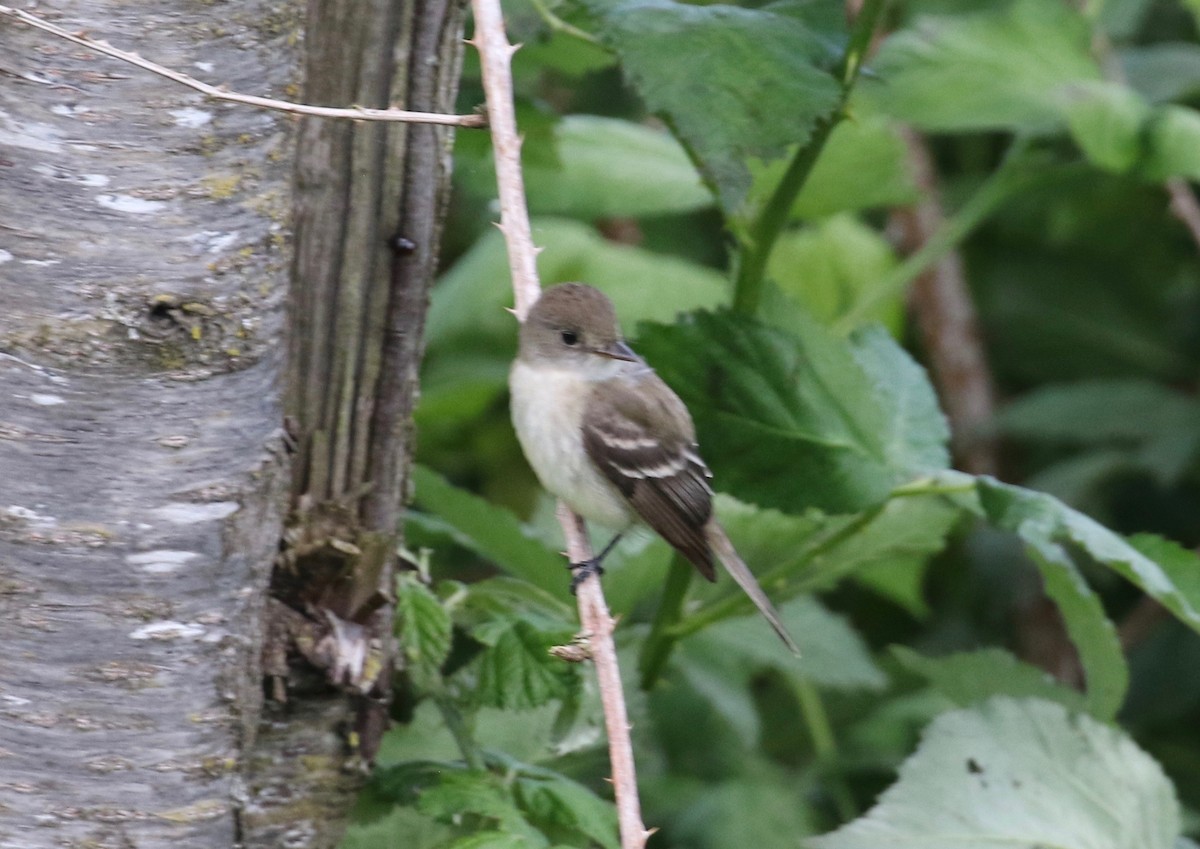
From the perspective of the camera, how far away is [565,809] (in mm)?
2162

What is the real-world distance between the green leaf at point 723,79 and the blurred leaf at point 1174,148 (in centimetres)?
123

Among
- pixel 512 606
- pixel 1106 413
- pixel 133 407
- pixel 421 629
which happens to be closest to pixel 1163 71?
pixel 1106 413

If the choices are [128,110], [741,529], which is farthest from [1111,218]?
[128,110]

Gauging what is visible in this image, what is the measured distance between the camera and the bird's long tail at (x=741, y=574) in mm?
2500

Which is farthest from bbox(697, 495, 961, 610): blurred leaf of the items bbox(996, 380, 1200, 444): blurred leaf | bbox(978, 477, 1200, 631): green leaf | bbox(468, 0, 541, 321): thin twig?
bbox(996, 380, 1200, 444): blurred leaf

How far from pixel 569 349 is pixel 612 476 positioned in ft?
0.97

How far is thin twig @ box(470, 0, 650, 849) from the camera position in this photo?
1.69 m

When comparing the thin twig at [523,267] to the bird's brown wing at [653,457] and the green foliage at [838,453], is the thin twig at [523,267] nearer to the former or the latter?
the green foliage at [838,453]

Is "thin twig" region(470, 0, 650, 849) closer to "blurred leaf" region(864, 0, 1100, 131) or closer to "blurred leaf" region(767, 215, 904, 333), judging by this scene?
"blurred leaf" region(864, 0, 1100, 131)

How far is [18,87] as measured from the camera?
5.10 feet

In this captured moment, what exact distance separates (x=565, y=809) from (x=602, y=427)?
897 millimetres

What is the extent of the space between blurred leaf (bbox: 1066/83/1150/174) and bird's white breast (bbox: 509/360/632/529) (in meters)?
1.31

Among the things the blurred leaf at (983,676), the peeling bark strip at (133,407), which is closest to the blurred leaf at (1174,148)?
the blurred leaf at (983,676)

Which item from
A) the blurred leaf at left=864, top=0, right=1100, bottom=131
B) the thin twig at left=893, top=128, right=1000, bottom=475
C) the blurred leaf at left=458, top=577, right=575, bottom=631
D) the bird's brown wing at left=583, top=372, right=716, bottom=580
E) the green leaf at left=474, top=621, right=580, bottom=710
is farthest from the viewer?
the thin twig at left=893, top=128, right=1000, bottom=475
